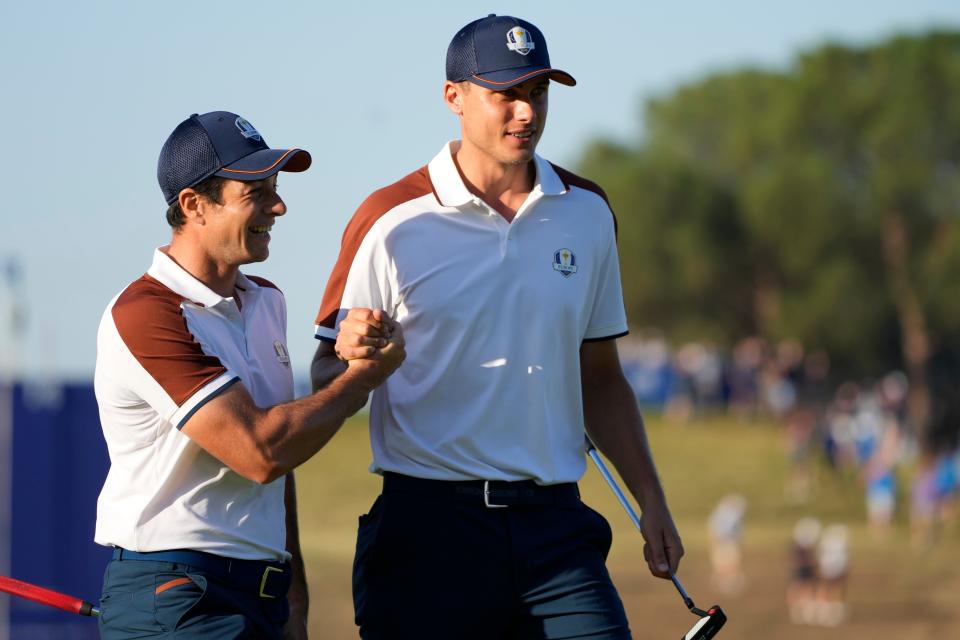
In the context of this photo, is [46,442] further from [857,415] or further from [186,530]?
[857,415]

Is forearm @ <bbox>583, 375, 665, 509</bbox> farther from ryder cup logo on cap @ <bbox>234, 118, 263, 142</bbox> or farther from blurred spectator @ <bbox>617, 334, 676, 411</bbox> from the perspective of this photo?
blurred spectator @ <bbox>617, 334, 676, 411</bbox>

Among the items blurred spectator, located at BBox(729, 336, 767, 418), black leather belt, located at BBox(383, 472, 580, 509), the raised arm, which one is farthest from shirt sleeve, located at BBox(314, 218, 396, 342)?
blurred spectator, located at BBox(729, 336, 767, 418)

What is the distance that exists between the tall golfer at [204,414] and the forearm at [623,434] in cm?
110

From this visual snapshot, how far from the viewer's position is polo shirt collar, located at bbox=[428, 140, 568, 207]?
4449 millimetres

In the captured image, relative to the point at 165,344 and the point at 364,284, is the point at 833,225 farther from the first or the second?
the point at 165,344

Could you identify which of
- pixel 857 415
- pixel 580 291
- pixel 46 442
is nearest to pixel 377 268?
pixel 580 291

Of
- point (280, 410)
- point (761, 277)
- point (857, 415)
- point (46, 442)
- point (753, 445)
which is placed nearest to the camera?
point (280, 410)

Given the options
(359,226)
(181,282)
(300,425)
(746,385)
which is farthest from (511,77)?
(746,385)

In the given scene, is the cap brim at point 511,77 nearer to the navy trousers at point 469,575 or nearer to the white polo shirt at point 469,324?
the white polo shirt at point 469,324

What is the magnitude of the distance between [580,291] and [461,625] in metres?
1.01

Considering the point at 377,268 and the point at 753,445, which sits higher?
the point at 377,268

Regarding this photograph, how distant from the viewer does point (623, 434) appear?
188 inches

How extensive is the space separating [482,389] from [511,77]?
35.2 inches

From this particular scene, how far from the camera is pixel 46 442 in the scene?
14.0 meters
